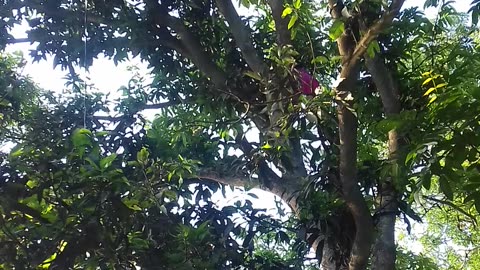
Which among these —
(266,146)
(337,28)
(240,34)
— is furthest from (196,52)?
(337,28)

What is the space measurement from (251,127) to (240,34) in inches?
15.7

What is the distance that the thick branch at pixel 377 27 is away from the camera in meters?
1.72

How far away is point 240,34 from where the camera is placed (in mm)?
2617

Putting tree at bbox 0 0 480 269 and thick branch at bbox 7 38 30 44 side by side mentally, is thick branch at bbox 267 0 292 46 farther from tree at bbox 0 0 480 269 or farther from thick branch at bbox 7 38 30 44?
thick branch at bbox 7 38 30 44

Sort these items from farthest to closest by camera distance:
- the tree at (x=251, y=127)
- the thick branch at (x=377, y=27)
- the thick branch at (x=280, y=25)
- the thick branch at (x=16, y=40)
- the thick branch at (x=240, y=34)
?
the thick branch at (x=16, y=40) < the thick branch at (x=240, y=34) < the thick branch at (x=280, y=25) < the tree at (x=251, y=127) < the thick branch at (x=377, y=27)

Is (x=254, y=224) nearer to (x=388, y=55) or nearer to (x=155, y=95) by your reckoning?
(x=388, y=55)

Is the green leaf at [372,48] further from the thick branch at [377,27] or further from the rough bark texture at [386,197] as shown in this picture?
the rough bark texture at [386,197]

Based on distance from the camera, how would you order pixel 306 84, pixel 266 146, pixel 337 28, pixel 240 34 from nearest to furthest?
1. pixel 337 28
2. pixel 306 84
3. pixel 266 146
4. pixel 240 34

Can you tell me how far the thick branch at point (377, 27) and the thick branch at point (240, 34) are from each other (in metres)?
0.80

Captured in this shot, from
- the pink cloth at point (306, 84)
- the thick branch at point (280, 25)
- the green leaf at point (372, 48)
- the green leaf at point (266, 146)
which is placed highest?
the thick branch at point (280, 25)

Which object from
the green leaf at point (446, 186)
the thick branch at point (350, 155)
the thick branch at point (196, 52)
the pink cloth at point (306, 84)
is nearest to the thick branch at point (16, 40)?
the thick branch at point (196, 52)

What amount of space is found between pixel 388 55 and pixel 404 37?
4.4 inches

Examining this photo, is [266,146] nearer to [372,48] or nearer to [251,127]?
[251,127]

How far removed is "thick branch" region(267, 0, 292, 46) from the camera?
242 centimetres
